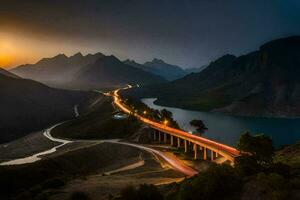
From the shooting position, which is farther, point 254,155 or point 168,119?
point 168,119

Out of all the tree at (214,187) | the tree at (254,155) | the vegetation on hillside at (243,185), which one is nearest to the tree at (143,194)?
the vegetation on hillside at (243,185)

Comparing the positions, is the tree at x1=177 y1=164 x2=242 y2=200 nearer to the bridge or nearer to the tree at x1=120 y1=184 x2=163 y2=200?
the tree at x1=120 y1=184 x2=163 y2=200

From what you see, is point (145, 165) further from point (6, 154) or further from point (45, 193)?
point (6, 154)

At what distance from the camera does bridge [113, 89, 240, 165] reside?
80.8m

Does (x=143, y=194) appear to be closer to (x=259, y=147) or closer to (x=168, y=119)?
(x=259, y=147)

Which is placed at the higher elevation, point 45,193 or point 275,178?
point 275,178

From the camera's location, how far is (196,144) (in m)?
98.6

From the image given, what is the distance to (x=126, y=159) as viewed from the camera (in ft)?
309

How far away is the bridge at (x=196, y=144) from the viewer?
8082 centimetres

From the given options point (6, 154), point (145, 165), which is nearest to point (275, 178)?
point (145, 165)

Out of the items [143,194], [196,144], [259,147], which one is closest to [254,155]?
[259,147]

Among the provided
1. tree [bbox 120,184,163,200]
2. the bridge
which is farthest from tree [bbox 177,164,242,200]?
the bridge

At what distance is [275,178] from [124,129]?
361ft

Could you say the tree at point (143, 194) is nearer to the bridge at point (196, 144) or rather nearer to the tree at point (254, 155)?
the tree at point (254, 155)
